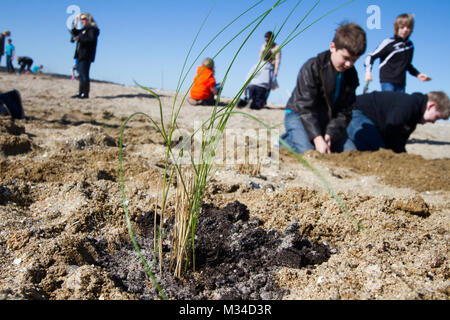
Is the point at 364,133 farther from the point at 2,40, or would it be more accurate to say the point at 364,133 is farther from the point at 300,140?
the point at 2,40

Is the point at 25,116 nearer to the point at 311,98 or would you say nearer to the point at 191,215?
the point at 311,98

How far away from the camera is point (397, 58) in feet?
14.5

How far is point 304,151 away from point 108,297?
3062 millimetres

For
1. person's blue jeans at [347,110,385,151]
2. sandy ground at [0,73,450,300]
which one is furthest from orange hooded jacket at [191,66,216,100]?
sandy ground at [0,73,450,300]

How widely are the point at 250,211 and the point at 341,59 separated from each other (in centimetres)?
233

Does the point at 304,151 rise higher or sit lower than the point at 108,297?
higher

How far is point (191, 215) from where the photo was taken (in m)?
1.11

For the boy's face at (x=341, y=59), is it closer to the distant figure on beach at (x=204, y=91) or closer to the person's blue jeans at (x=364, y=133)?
the person's blue jeans at (x=364, y=133)

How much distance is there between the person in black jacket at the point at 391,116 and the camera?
12.0 feet

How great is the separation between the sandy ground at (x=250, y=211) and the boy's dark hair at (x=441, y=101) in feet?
2.31

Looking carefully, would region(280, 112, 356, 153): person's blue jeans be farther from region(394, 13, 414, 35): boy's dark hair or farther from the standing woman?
the standing woman

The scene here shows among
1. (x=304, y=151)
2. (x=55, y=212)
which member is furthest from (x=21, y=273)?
(x=304, y=151)

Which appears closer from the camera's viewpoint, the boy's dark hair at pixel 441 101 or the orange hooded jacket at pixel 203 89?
the boy's dark hair at pixel 441 101

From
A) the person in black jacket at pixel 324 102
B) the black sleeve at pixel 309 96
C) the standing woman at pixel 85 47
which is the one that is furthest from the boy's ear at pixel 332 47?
the standing woman at pixel 85 47
